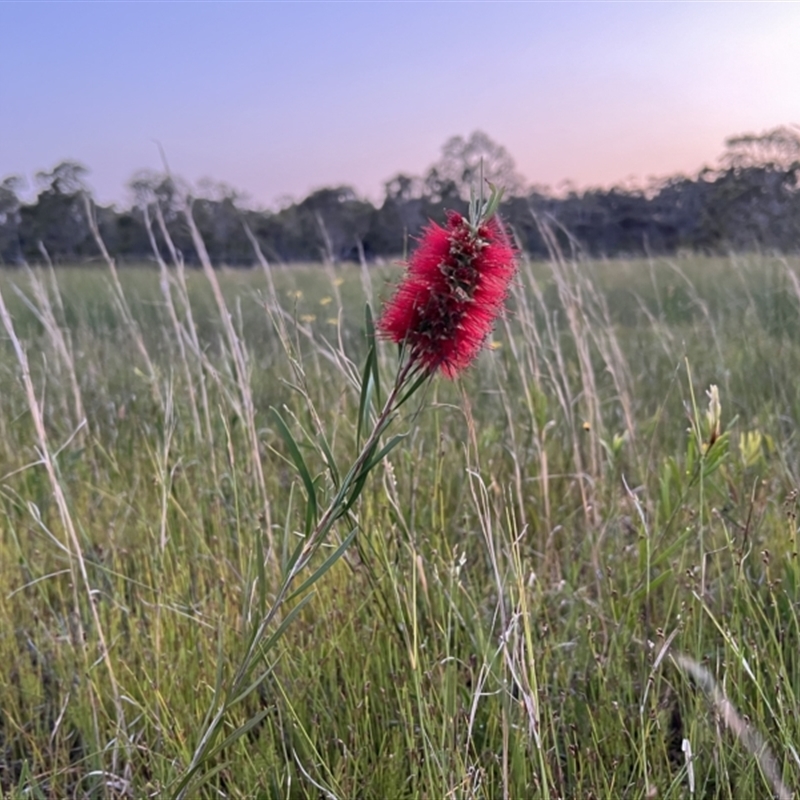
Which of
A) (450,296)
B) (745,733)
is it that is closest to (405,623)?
(745,733)

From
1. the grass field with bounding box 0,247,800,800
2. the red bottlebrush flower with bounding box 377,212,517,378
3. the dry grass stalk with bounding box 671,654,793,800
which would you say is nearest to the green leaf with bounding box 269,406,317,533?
the grass field with bounding box 0,247,800,800

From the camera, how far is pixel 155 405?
2475 millimetres

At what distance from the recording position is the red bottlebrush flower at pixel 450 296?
2.02 feet

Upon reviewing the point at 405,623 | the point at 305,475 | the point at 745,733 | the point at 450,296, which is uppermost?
the point at 450,296

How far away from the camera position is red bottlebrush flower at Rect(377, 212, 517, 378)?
61cm

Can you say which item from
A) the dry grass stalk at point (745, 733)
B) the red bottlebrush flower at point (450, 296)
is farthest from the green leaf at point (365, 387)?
the dry grass stalk at point (745, 733)

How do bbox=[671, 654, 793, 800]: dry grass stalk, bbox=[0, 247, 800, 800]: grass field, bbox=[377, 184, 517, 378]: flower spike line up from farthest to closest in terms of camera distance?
bbox=[0, 247, 800, 800]: grass field → bbox=[671, 654, 793, 800]: dry grass stalk → bbox=[377, 184, 517, 378]: flower spike

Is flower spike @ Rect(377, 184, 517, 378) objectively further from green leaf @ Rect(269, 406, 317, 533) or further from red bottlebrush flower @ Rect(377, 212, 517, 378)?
green leaf @ Rect(269, 406, 317, 533)

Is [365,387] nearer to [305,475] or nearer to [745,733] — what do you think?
[305,475]

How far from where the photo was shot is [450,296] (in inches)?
24.0

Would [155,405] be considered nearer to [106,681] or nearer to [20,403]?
[20,403]

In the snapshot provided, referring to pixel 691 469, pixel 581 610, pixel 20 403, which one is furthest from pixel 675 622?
pixel 20 403

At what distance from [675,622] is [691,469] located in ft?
1.03

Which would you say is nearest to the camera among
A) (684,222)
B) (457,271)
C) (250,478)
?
(457,271)
